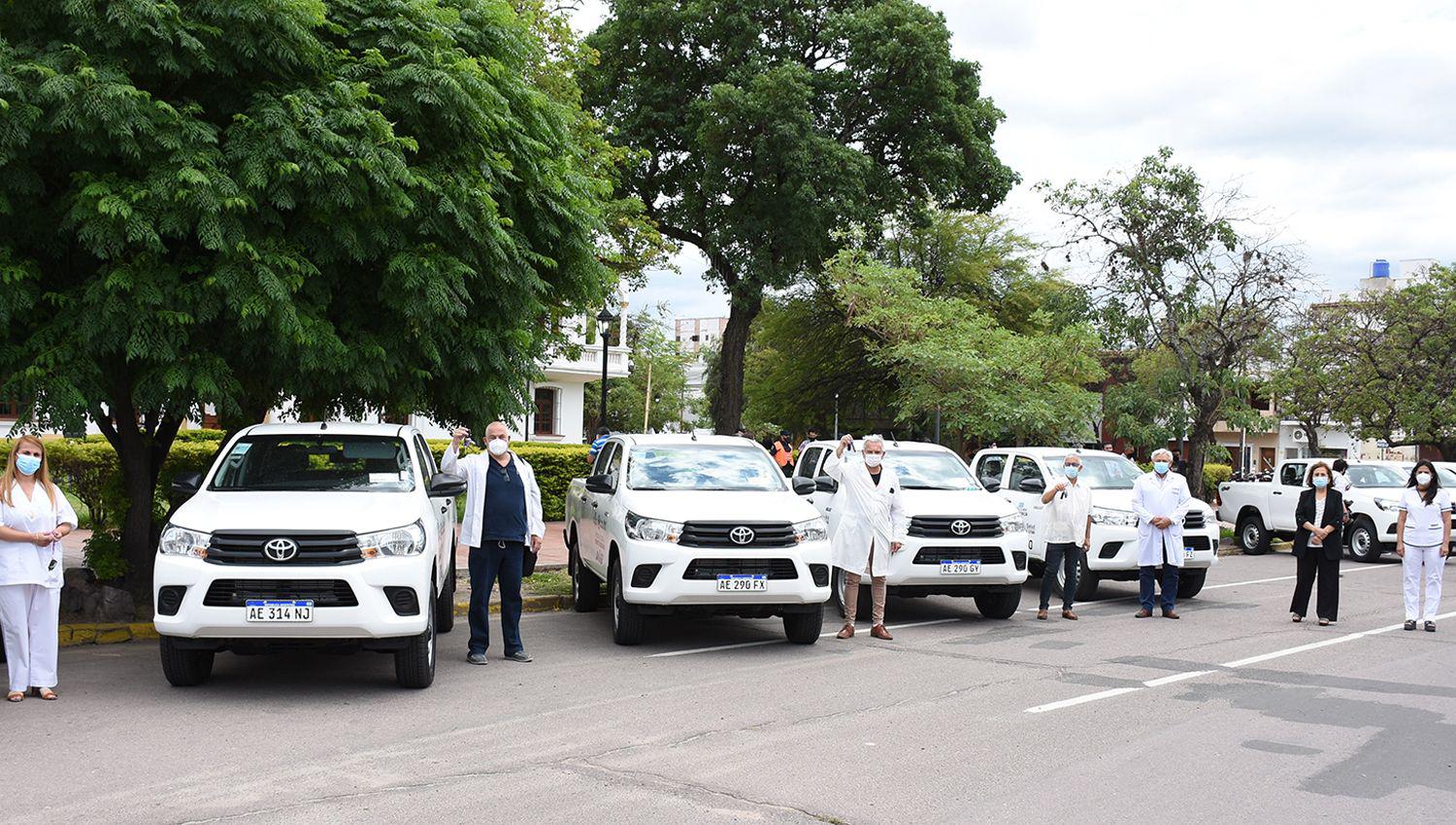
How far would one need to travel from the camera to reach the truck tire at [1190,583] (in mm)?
15836

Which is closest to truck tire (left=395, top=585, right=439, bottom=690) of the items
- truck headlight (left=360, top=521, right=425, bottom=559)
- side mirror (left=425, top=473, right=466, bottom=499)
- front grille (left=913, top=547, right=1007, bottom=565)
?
truck headlight (left=360, top=521, right=425, bottom=559)

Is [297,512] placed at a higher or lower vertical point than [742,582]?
higher

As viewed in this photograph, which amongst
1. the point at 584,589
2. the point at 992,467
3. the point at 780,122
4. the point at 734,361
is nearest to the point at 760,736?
the point at 584,589

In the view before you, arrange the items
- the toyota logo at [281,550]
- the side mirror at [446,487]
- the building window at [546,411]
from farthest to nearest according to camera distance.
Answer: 1. the building window at [546,411]
2. the side mirror at [446,487]
3. the toyota logo at [281,550]

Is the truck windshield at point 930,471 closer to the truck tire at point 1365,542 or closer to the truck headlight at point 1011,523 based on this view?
the truck headlight at point 1011,523

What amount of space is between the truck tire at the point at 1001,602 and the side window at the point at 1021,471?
9.67ft

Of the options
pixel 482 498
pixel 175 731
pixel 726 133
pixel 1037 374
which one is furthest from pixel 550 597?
pixel 726 133

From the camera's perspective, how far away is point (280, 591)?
8.20 meters

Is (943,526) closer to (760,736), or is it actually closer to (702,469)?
(702,469)

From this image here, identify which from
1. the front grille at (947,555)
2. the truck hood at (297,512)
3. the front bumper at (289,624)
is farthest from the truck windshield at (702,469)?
the front bumper at (289,624)

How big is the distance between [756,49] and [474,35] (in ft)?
68.1

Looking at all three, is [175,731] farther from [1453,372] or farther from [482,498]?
[1453,372]

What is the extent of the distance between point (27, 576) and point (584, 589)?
600 cm

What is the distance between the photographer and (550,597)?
13.8m
